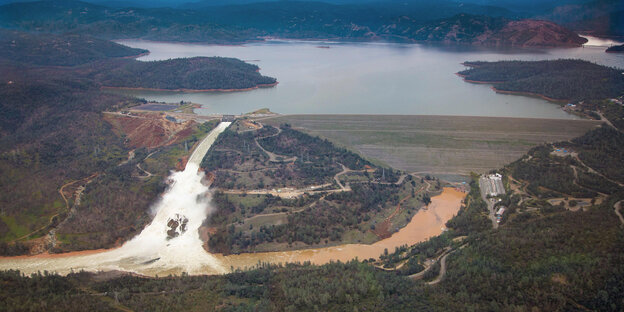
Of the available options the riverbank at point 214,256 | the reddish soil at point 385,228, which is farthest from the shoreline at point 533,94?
the riverbank at point 214,256

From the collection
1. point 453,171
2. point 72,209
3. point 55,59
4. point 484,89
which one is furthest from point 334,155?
point 55,59

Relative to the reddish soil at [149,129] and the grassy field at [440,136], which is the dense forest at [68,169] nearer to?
the reddish soil at [149,129]

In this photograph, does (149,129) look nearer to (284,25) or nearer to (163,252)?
(163,252)

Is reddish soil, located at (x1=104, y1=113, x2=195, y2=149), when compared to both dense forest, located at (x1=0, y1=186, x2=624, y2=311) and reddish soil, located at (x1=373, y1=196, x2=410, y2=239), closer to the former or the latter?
dense forest, located at (x1=0, y1=186, x2=624, y2=311)

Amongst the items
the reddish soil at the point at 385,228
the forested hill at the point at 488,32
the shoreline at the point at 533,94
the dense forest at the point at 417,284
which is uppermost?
the forested hill at the point at 488,32

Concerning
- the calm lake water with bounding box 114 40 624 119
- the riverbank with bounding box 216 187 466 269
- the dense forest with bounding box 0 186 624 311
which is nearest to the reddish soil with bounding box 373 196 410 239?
the riverbank with bounding box 216 187 466 269

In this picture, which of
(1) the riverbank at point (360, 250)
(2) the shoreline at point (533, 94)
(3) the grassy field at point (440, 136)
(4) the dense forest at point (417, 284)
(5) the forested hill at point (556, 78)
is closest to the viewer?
(4) the dense forest at point (417, 284)

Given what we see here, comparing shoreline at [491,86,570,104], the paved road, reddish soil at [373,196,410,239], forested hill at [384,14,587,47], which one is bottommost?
reddish soil at [373,196,410,239]
